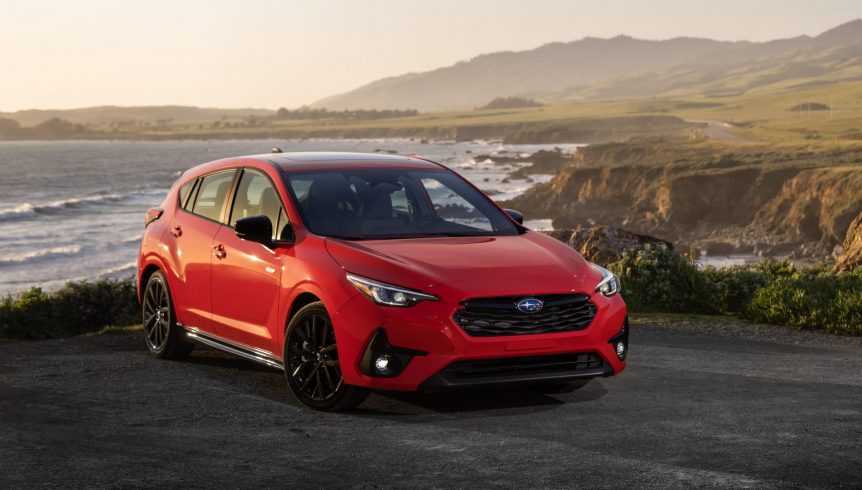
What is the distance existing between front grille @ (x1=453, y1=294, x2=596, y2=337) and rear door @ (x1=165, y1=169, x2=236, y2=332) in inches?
110

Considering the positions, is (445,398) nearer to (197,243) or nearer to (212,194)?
(197,243)

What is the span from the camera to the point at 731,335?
1198cm

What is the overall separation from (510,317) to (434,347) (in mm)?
529

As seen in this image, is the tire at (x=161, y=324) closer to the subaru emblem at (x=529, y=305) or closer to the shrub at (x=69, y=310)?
the subaru emblem at (x=529, y=305)

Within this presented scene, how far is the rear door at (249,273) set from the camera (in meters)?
8.13

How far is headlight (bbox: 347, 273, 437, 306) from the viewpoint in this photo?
712cm

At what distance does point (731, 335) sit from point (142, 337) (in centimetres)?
632

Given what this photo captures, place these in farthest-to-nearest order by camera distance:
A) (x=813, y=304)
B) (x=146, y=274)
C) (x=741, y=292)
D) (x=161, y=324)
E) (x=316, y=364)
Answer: (x=741, y=292) → (x=813, y=304) → (x=146, y=274) → (x=161, y=324) → (x=316, y=364)

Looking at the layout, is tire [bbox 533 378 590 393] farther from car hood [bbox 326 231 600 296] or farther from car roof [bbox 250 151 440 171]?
car roof [bbox 250 151 440 171]

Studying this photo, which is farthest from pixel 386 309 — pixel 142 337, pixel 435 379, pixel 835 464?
pixel 142 337

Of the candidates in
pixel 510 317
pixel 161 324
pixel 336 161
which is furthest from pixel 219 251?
pixel 510 317

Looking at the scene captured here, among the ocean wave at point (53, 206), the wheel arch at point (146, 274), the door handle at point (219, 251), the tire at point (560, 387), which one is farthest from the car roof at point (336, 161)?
the ocean wave at point (53, 206)

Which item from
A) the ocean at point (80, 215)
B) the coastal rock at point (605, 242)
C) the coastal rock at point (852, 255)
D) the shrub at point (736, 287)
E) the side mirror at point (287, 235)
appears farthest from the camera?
the ocean at point (80, 215)

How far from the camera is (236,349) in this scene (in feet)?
28.7
